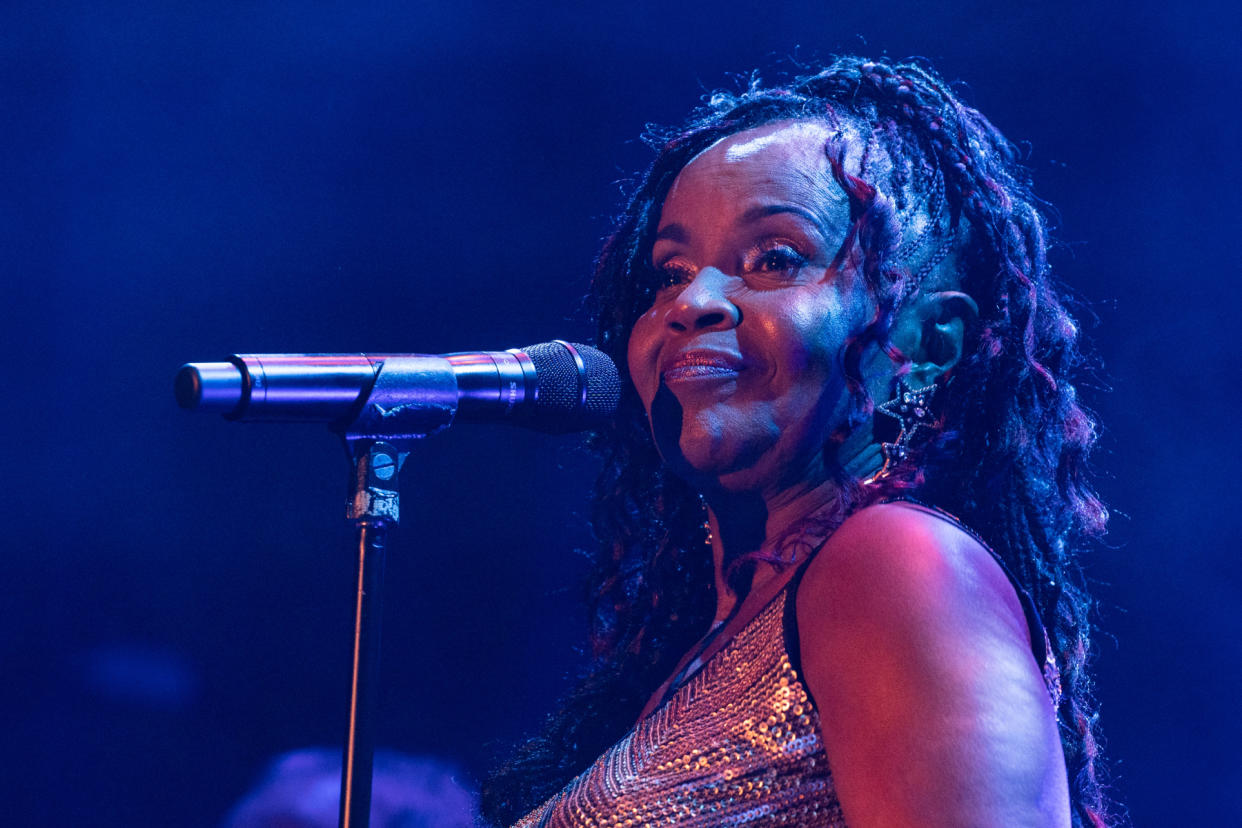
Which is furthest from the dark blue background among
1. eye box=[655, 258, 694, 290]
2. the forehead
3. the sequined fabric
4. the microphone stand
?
the microphone stand

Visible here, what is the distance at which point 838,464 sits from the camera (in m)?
1.71

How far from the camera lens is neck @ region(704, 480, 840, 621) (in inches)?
68.4

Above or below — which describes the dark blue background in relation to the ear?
above

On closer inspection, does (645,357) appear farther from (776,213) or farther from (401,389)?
(401,389)

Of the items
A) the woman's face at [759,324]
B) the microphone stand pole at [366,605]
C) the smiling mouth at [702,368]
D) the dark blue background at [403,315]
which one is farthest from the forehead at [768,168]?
the dark blue background at [403,315]

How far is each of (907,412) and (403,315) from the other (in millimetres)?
1946

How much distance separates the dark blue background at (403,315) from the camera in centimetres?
300

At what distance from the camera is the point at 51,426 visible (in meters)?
3.07

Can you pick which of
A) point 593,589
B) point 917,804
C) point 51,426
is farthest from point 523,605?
point 917,804

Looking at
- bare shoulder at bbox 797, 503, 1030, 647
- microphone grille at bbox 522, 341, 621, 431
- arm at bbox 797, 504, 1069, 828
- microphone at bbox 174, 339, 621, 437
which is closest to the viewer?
arm at bbox 797, 504, 1069, 828

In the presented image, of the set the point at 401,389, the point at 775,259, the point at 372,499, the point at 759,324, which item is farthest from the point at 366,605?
the point at 775,259

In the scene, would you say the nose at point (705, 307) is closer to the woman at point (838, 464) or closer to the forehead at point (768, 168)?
the woman at point (838, 464)

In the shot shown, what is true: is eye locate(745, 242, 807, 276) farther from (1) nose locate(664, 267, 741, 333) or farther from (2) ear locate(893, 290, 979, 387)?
(2) ear locate(893, 290, 979, 387)

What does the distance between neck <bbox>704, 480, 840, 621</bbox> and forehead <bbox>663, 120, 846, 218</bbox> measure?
434 millimetres
